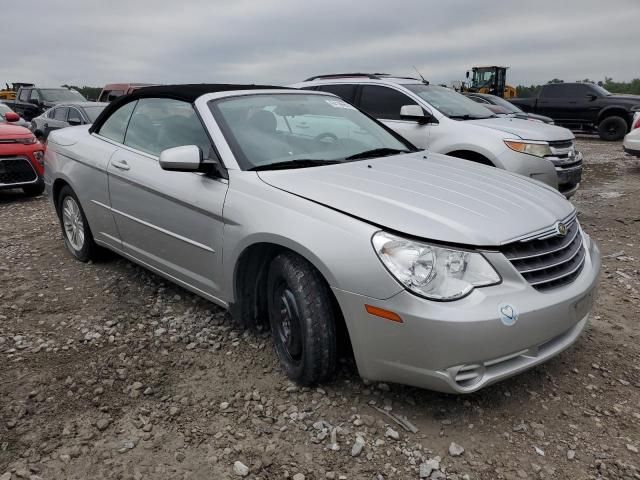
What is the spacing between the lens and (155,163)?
11.6 ft

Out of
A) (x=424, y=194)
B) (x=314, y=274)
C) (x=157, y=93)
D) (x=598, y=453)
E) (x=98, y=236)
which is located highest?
(x=157, y=93)

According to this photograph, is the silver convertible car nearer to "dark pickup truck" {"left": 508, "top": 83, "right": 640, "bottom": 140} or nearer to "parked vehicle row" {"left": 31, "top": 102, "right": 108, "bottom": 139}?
"parked vehicle row" {"left": 31, "top": 102, "right": 108, "bottom": 139}

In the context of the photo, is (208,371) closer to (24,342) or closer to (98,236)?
(24,342)

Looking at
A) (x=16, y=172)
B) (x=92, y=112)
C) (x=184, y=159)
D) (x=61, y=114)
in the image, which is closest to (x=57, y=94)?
(x=61, y=114)

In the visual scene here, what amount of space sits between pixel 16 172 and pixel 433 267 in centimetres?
720

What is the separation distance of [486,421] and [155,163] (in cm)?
249

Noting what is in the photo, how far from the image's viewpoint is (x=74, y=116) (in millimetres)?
11281

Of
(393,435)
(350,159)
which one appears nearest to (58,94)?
(350,159)

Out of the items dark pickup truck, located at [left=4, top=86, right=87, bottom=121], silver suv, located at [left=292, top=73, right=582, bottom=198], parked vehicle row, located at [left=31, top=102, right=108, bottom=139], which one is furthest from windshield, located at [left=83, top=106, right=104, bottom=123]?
dark pickup truck, located at [left=4, top=86, right=87, bottom=121]

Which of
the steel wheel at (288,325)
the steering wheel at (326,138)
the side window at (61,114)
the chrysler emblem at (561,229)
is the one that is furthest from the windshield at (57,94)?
the chrysler emblem at (561,229)

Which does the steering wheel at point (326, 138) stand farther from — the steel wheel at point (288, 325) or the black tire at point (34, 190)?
the black tire at point (34, 190)

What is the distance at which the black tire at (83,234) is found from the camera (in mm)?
4539

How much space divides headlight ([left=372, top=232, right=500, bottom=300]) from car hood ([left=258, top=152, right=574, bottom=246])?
0.06m

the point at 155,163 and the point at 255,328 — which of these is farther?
the point at 155,163
